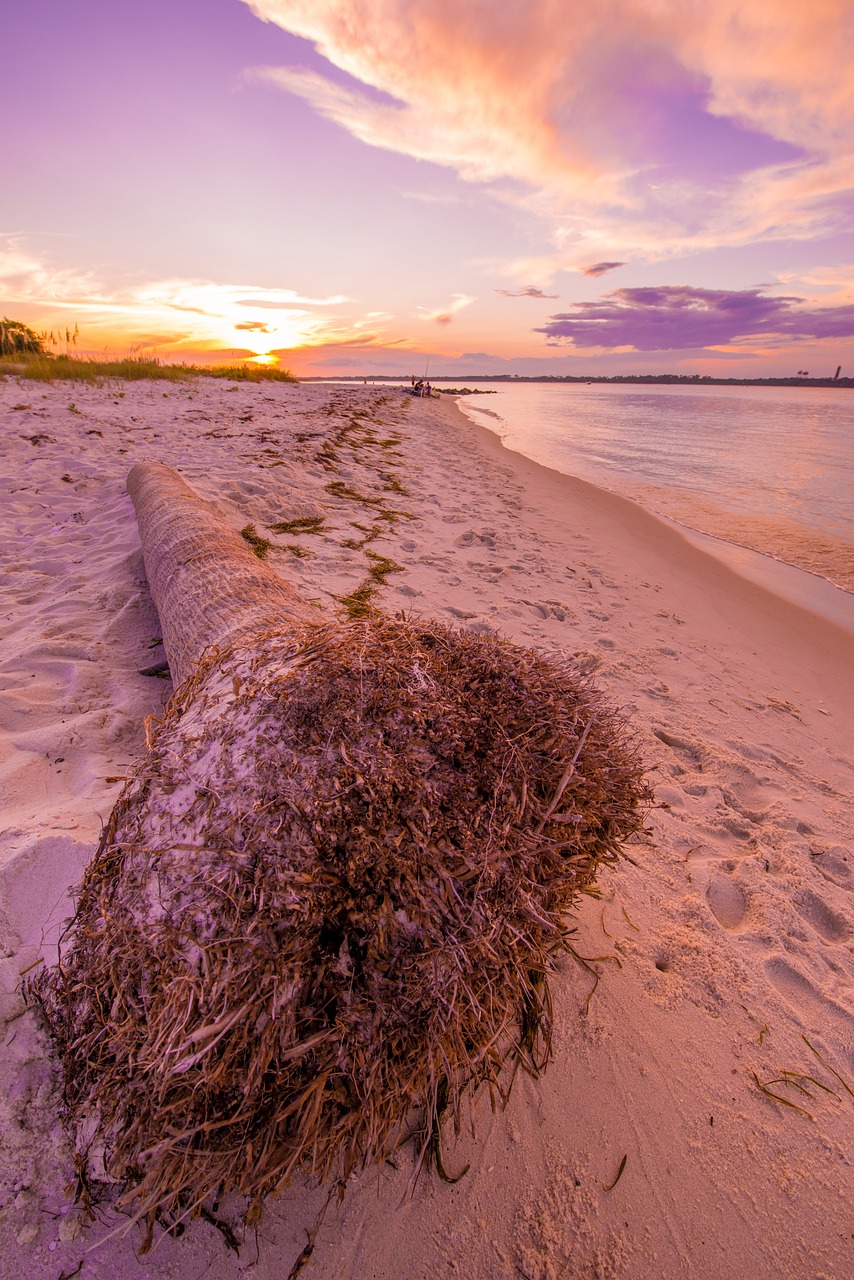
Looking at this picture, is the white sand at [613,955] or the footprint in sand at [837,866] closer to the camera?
the white sand at [613,955]

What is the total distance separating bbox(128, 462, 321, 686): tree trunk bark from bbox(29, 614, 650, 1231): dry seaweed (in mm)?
764

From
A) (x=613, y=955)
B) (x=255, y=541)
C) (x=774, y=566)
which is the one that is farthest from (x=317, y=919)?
(x=774, y=566)

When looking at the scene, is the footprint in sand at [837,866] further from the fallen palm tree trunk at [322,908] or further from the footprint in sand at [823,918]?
the fallen palm tree trunk at [322,908]

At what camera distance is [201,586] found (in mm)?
2789

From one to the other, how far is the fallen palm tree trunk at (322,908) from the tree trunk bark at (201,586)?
709 millimetres

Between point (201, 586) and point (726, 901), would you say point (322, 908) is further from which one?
point (201, 586)

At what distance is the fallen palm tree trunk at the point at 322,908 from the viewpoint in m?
1.06

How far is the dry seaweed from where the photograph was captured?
1.06m

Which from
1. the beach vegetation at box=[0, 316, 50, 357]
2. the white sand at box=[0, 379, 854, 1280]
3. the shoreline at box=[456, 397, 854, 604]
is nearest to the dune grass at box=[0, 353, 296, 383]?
the beach vegetation at box=[0, 316, 50, 357]

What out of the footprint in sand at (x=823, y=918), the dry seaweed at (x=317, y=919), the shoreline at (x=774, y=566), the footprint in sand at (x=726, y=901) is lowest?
the footprint in sand at (x=823, y=918)

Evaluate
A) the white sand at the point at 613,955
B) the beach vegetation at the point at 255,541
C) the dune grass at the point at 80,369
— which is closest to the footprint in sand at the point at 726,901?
the white sand at the point at 613,955

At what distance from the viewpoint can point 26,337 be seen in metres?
18.3

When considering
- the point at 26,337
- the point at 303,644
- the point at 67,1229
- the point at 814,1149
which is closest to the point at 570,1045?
the point at 814,1149

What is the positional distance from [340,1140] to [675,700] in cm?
322
